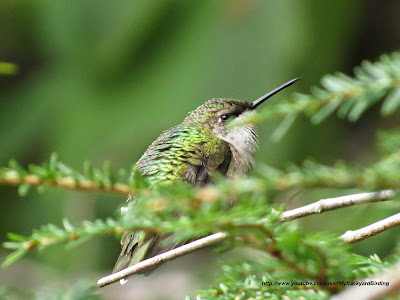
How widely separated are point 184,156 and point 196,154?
9 centimetres

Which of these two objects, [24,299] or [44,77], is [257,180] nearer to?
[24,299]

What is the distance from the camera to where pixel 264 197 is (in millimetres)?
820

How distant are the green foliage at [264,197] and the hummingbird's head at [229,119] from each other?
8.96 ft

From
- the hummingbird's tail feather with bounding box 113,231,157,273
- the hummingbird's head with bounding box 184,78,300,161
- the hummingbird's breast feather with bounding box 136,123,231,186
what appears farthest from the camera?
the hummingbird's head with bounding box 184,78,300,161

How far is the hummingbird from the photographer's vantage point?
9.45 ft

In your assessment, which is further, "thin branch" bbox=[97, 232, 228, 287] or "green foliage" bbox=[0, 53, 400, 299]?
"thin branch" bbox=[97, 232, 228, 287]

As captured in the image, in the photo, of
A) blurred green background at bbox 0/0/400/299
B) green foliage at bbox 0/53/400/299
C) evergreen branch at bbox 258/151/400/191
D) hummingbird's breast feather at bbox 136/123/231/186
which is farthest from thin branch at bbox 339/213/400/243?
blurred green background at bbox 0/0/400/299

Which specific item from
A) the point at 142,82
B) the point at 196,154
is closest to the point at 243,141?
the point at 196,154

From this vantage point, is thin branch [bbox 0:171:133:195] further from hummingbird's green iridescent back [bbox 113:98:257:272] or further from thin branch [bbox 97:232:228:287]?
hummingbird's green iridescent back [bbox 113:98:257:272]

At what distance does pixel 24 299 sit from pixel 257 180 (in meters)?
0.80

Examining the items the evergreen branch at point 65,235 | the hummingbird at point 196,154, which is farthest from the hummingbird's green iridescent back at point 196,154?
the evergreen branch at point 65,235

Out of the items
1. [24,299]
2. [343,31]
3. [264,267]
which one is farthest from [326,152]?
[264,267]

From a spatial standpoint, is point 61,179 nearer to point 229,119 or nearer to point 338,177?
point 338,177

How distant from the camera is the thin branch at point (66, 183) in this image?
0.83 metres
